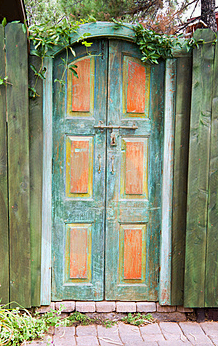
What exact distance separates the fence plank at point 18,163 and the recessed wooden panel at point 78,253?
42 cm

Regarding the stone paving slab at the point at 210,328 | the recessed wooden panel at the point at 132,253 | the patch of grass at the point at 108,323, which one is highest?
the recessed wooden panel at the point at 132,253

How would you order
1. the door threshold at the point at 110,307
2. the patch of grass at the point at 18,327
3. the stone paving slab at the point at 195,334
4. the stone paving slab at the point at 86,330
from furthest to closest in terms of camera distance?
the door threshold at the point at 110,307 → the stone paving slab at the point at 86,330 → the stone paving slab at the point at 195,334 → the patch of grass at the point at 18,327

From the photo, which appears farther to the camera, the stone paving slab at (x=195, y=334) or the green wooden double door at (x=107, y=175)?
the green wooden double door at (x=107, y=175)

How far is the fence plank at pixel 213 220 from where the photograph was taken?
311 centimetres

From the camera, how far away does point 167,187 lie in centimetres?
323

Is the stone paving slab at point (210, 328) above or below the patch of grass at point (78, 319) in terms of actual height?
below

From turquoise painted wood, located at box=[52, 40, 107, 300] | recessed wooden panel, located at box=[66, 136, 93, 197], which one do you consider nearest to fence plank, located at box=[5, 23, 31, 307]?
turquoise painted wood, located at box=[52, 40, 107, 300]

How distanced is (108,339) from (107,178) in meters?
1.42

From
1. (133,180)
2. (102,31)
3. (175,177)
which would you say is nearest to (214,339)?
(175,177)

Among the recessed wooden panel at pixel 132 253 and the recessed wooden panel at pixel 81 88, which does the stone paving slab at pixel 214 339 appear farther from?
the recessed wooden panel at pixel 81 88

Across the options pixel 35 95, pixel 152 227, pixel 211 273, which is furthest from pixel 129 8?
pixel 211 273

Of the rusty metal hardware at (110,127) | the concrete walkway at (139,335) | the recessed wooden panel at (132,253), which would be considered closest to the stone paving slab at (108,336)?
the concrete walkway at (139,335)

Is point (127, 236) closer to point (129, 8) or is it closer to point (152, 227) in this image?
point (152, 227)

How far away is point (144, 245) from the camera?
10.8 ft
